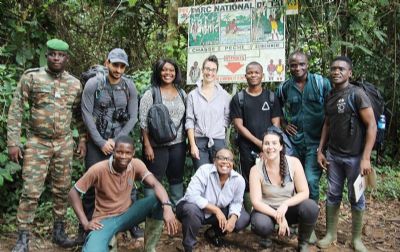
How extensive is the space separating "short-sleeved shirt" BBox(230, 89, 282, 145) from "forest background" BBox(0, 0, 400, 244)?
1286 millimetres

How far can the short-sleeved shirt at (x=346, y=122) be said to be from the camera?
14.1 feet

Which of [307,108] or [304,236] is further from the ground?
[307,108]

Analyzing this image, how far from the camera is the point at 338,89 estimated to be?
4449 mm

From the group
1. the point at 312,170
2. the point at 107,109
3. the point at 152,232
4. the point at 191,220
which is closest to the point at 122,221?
the point at 152,232

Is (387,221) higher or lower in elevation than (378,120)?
lower

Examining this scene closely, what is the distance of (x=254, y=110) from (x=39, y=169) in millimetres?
2382

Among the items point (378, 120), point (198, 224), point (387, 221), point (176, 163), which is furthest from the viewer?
point (387, 221)

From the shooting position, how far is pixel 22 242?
4.30m

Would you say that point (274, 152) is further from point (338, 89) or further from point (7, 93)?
point (7, 93)

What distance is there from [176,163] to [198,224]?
2.73ft

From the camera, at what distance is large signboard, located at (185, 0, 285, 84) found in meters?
5.20

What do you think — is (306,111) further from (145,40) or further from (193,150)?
(145,40)

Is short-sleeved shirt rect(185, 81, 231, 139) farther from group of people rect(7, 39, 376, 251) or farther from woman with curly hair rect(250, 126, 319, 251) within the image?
woman with curly hair rect(250, 126, 319, 251)

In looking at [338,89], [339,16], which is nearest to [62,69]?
[338,89]
